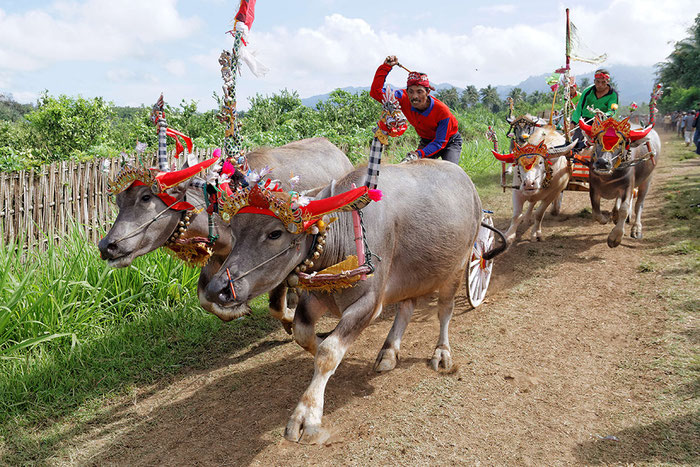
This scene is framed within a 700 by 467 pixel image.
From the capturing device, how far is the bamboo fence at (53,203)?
17.0 feet

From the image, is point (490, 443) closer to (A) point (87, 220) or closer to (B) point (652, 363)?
(B) point (652, 363)

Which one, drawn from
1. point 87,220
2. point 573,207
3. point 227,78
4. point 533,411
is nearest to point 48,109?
point 87,220

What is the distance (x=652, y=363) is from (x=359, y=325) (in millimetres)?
2601

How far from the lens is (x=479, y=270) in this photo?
17.9 feet

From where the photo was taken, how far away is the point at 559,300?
5.50 metres

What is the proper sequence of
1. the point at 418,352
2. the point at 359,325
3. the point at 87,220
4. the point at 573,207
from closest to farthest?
the point at 359,325 → the point at 418,352 → the point at 87,220 → the point at 573,207

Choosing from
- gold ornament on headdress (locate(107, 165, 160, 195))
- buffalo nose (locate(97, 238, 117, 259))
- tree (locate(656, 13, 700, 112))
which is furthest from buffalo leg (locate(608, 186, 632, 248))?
tree (locate(656, 13, 700, 112))

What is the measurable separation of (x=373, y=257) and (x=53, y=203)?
169 inches

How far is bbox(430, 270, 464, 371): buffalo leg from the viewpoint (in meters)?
4.16

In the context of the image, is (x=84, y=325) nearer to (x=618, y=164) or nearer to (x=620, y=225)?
(x=620, y=225)

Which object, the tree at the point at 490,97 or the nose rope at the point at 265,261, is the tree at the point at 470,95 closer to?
the tree at the point at 490,97

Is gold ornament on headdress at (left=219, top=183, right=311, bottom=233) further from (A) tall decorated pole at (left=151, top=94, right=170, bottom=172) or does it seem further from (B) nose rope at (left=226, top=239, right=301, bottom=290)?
(A) tall decorated pole at (left=151, top=94, right=170, bottom=172)

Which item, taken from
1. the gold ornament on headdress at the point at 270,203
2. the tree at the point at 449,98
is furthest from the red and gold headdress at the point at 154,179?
the tree at the point at 449,98

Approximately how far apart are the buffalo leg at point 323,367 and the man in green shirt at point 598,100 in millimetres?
5747
